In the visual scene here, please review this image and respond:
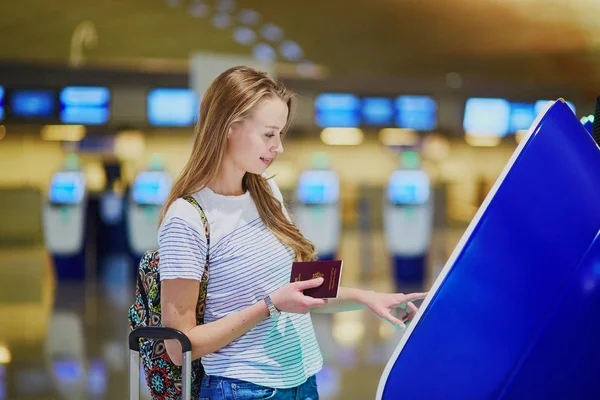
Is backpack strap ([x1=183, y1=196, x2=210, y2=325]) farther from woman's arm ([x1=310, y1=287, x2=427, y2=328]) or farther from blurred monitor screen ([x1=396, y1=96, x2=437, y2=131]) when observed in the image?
blurred monitor screen ([x1=396, y1=96, x2=437, y2=131])

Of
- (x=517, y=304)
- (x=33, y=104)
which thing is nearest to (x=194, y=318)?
(x=517, y=304)

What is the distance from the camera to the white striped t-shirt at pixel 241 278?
1.78 m

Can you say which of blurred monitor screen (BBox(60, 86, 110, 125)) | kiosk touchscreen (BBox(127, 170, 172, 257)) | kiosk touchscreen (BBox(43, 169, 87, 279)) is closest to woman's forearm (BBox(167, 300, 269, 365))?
kiosk touchscreen (BBox(43, 169, 87, 279))

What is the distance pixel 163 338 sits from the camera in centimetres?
172

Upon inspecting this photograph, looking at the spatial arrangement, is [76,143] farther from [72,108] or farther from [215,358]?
[215,358]

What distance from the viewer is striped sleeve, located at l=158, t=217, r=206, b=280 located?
1726 millimetres

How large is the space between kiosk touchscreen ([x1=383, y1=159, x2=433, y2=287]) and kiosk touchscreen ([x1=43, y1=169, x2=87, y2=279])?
429 cm

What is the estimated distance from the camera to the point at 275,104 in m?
1.84

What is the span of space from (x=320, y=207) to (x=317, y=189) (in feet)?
0.85

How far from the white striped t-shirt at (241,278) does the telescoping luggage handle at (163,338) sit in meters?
0.10

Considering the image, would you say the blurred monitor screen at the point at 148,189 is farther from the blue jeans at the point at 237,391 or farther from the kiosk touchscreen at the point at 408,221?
the blue jeans at the point at 237,391

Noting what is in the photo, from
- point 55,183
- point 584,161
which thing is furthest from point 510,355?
point 55,183

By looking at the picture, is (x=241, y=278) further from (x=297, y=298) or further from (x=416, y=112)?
(x=416, y=112)

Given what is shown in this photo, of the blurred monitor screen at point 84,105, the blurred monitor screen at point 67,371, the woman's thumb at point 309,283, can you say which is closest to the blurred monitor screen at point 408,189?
the blurred monitor screen at point 84,105
